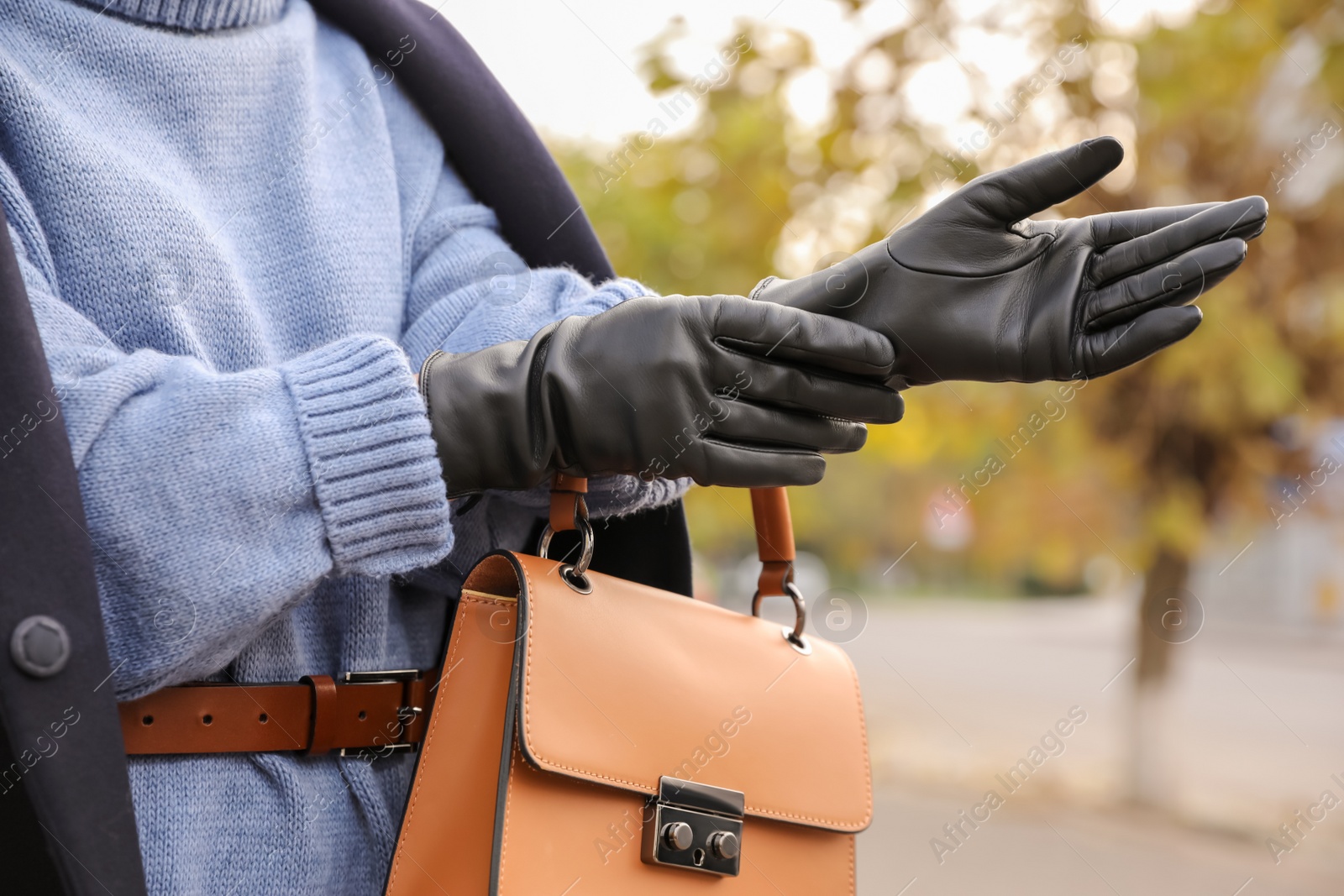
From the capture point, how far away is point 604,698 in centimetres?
105

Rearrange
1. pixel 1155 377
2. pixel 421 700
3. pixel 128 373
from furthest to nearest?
pixel 1155 377 → pixel 421 700 → pixel 128 373

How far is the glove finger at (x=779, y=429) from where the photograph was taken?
3.34ft

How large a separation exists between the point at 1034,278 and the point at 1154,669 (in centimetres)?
522

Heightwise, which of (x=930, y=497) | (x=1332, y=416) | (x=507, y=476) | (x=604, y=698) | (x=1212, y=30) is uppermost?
(x=1212, y=30)

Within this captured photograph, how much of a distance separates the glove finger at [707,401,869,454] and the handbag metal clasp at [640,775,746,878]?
35 cm

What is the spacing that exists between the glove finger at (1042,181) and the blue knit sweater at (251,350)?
0.40m

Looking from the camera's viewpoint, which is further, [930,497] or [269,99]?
[930,497]

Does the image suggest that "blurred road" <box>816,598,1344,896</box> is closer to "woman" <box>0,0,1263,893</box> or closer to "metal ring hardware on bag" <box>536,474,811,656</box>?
"metal ring hardware on bag" <box>536,474,811,656</box>

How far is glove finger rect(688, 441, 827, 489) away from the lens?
101 centimetres

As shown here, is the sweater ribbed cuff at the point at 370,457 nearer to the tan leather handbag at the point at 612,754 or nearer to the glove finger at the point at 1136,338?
the tan leather handbag at the point at 612,754

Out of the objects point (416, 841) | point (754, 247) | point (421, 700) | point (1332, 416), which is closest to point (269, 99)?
point (421, 700)

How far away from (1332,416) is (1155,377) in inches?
28.5

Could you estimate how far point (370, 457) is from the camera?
0.91 metres

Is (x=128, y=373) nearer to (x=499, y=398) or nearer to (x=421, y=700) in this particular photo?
(x=499, y=398)
